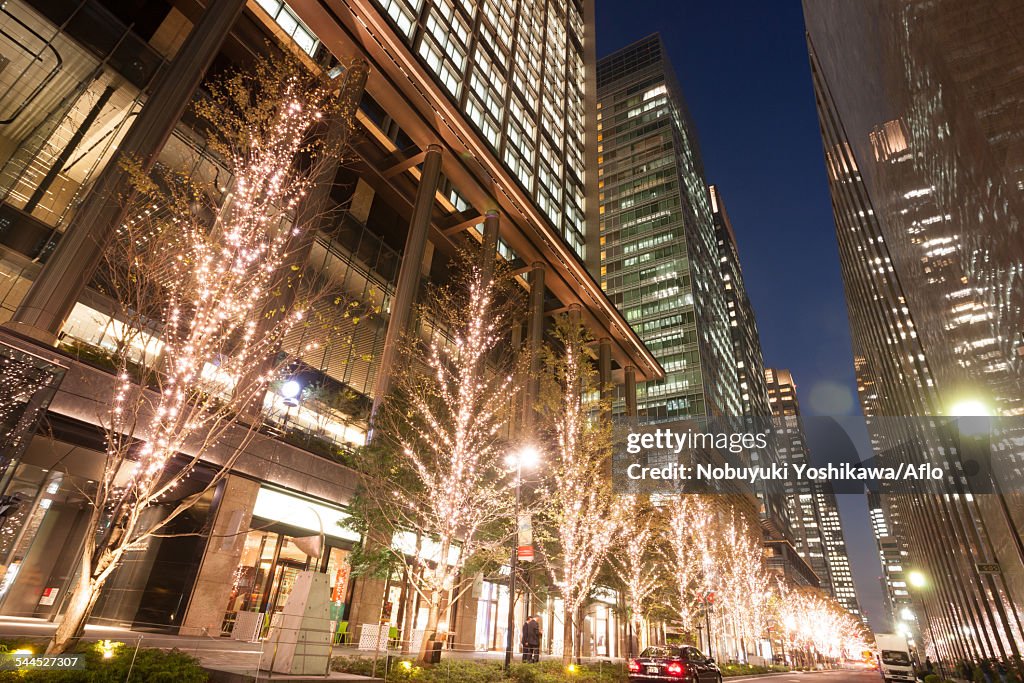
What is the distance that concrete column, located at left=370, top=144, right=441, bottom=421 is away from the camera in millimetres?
23266

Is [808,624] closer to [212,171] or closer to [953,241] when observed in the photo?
[953,241]

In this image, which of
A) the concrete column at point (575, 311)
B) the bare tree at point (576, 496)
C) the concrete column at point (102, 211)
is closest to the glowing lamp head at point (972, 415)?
the bare tree at point (576, 496)

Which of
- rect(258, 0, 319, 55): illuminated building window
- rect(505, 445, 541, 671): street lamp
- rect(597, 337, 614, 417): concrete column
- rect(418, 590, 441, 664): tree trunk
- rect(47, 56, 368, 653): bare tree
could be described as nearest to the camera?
rect(47, 56, 368, 653): bare tree

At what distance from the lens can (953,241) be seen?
14.9 metres

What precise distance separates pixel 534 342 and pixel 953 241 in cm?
2411

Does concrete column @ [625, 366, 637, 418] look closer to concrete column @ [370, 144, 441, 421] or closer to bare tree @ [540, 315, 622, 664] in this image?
bare tree @ [540, 315, 622, 664]

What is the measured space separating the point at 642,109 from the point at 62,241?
104925mm

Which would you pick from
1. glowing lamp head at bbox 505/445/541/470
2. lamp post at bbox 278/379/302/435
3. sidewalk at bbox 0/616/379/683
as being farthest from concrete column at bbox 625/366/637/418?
sidewalk at bbox 0/616/379/683

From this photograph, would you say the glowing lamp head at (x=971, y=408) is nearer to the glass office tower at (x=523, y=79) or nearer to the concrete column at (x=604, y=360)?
the concrete column at (x=604, y=360)

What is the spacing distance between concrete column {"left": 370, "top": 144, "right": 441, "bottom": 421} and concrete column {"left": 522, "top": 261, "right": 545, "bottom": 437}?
803 cm

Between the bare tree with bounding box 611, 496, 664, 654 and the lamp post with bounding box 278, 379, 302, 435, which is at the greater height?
the lamp post with bounding box 278, 379, 302, 435

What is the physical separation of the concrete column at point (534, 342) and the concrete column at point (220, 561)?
52.0 feet

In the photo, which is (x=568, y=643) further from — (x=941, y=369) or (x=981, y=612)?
(x=981, y=612)

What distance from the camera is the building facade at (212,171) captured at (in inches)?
626
